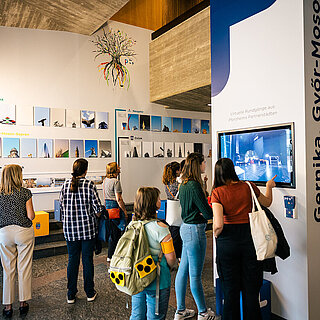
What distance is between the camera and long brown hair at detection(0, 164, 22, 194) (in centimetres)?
320

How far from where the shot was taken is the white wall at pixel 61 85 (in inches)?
244

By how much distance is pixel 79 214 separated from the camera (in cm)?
344

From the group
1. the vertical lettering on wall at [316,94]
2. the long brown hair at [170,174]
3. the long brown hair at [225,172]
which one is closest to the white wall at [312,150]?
the vertical lettering on wall at [316,94]

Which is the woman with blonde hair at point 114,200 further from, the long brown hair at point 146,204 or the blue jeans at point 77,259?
the long brown hair at point 146,204

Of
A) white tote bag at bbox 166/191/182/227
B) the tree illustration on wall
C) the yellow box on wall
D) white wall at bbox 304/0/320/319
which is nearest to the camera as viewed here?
white wall at bbox 304/0/320/319

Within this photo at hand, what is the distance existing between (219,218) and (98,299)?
6.69ft

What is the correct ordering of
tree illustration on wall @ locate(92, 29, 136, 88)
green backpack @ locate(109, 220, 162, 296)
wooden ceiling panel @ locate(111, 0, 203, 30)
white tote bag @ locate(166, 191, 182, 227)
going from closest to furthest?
1. green backpack @ locate(109, 220, 162, 296)
2. white tote bag @ locate(166, 191, 182, 227)
3. tree illustration on wall @ locate(92, 29, 136, 88)
4. wooden ceiling panel @ locate(111, 0, 203, 30)

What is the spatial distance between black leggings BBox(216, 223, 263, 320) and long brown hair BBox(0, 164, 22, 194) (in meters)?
2.05

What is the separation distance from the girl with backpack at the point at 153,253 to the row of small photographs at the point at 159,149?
5.24 meters

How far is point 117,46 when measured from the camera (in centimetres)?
732

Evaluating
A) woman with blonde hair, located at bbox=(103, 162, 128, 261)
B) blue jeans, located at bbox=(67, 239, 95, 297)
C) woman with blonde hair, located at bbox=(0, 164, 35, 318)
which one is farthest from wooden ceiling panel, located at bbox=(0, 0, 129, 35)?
blue jeans, located at bbox=(67, 239, 95, 297)

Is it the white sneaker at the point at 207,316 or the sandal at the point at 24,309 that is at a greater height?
the white sneaker at the point at 207,316

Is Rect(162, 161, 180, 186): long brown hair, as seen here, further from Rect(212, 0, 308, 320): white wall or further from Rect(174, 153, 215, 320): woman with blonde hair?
Rect(174, 153, 215, 320): woman with blonde hair

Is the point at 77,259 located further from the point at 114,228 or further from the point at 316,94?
the point at 316,94
